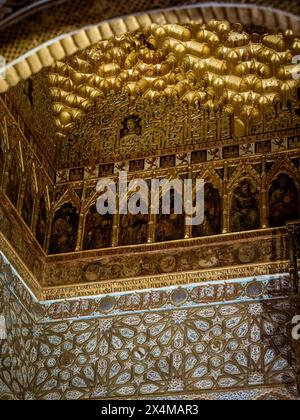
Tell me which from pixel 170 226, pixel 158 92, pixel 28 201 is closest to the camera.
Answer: pixel 170 226

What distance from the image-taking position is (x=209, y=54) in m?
10.4

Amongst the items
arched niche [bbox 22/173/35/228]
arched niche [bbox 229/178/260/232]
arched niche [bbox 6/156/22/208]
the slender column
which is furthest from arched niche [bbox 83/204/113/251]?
arched niche [bbox 229/178/260/232]

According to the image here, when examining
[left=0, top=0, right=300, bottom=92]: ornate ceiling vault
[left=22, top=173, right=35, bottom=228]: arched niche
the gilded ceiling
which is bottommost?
[left=0, top=0, right=300, bottom=92]: ornate ceiling vault

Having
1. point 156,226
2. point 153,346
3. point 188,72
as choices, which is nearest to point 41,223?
point 156,226

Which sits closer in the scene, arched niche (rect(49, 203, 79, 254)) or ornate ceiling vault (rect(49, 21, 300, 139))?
arched niche (rect(49, 203, 79, 254))

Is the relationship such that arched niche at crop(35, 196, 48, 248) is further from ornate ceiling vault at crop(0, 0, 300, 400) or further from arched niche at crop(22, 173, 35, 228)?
arched niche at crop(22, 173, 35, 228)

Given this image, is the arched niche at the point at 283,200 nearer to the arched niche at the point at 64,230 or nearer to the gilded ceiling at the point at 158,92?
the gilded ceiling at the point at 158,92

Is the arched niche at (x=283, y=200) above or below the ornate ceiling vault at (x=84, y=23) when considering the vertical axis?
above

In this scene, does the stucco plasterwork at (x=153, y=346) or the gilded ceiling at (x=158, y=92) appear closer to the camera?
the stucco plasterwork at (x=153, y=346)

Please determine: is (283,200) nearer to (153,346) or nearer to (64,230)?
(153,346)

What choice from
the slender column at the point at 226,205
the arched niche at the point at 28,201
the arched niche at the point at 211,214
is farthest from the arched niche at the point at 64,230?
the slender column at the point at 226,205

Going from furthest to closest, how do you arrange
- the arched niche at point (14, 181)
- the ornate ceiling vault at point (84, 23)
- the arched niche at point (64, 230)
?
the arched niche at point (64, 230) < the arched niche at point (14, 181) < the ornate ceiling vault at point (84, 23)

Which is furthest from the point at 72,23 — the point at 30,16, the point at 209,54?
the point at 209,54

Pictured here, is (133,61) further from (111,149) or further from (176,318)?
(176,318)
